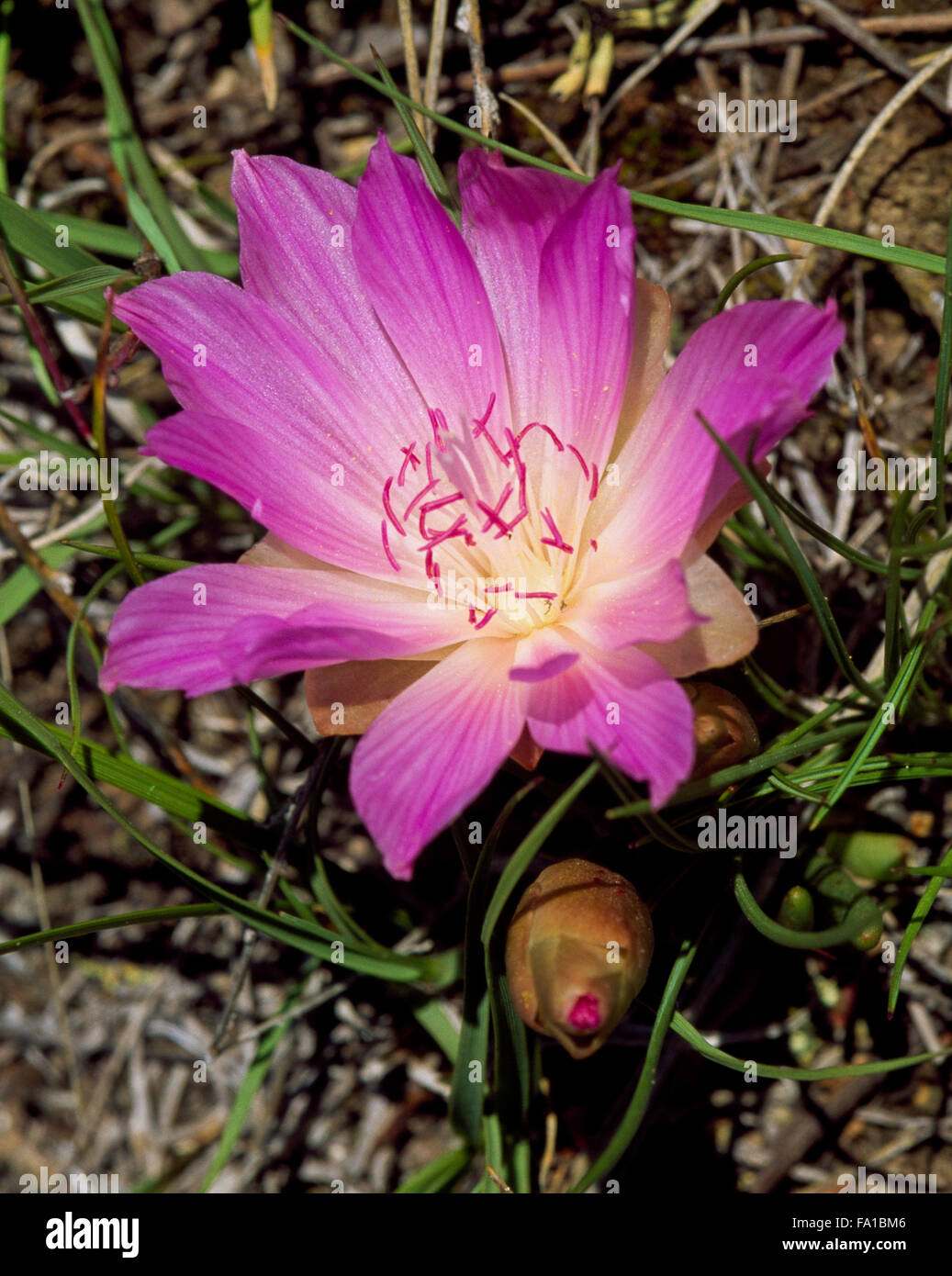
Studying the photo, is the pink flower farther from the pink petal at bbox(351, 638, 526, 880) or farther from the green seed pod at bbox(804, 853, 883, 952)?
the green seed pod at bbox(804, 853, 883, 952)

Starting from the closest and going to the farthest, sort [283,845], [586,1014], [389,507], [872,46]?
[586,1014], [389,507], [283,845], [872,46]

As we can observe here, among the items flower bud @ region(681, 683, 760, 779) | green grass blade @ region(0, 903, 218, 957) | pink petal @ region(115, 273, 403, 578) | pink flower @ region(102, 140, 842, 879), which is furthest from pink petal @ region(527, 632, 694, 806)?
green grass blade @ region(0, 903, 218, 957)

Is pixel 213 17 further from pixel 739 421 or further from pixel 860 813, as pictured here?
pixel 860 813

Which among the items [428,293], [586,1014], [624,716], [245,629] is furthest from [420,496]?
[586,1014]

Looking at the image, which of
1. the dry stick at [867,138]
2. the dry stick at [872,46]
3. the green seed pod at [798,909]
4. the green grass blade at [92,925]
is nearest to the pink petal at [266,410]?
the green grass blade at [92,925]

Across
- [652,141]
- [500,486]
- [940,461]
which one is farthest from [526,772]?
[652,141]

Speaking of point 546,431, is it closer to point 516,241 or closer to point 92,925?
point 516,241
